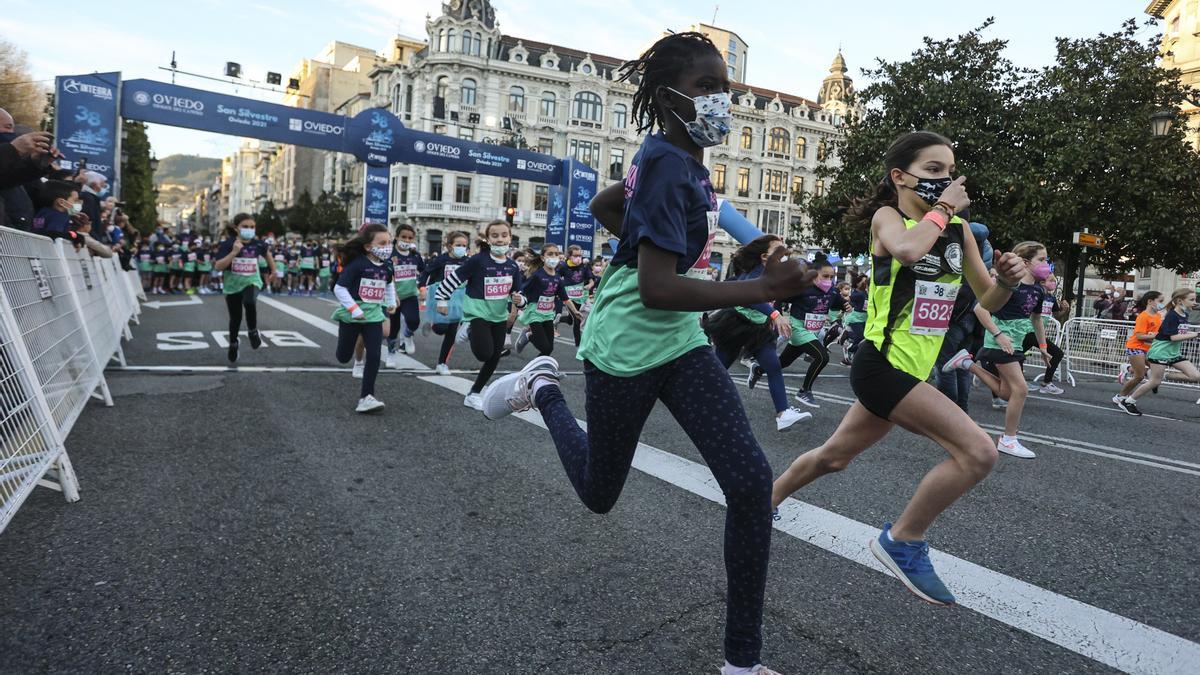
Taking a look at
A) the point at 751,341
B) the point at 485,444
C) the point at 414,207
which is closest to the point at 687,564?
the point at 485,444

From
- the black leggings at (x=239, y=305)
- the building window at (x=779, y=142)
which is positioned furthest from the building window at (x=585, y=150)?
the black leggings at (x=239, y=305)

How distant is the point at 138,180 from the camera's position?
62.6m

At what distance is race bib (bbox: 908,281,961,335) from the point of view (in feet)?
10.2

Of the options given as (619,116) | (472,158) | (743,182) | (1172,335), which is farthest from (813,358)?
(743,182)

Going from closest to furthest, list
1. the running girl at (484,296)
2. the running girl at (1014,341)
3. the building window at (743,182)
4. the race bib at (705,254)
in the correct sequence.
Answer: the race bib at (705,254) → the running girl at (1014,341) → the running girl at (484,296) → the building window at (743,182)

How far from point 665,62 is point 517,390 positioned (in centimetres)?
142

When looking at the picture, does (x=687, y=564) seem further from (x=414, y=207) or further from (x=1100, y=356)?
(x=414, y=207)

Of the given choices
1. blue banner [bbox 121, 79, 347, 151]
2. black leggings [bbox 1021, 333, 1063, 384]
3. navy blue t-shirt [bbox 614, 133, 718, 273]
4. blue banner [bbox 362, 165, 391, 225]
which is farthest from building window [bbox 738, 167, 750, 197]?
navy blue t-shirt [bbox 614, 133, 718, 273]

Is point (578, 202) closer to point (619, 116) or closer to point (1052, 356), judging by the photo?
point (1052, 356)

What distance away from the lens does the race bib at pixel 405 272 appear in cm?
1172

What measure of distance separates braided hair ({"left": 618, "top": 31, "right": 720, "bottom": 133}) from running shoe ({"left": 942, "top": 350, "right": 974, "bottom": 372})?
5801mm

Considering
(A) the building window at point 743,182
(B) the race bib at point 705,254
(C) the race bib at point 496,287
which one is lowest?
(C) the race bib at point 496,287

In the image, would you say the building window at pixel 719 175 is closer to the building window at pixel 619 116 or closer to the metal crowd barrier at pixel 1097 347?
the building window at pixel 619 116

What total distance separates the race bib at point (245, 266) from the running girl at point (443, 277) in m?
2.22
